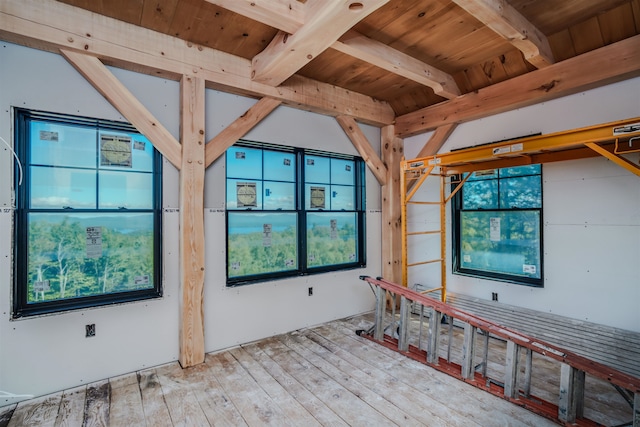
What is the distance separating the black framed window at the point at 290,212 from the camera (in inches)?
137

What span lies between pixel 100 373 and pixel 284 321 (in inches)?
71.6

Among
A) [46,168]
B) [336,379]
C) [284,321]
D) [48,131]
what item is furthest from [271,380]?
[48,131]

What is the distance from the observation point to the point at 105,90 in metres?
2.64

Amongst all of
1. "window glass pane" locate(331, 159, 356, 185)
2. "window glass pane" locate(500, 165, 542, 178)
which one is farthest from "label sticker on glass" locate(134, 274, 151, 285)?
"window glass pane" locate(500, 165, 542, 178)

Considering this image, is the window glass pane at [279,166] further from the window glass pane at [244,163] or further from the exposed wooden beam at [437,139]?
the exposed wooden beam at [437,139]

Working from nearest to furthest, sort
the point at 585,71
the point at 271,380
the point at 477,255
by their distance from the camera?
the point at 271,380
the point at 585,71
the point at 477,255

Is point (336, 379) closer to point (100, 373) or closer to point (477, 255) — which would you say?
point (100, 373)

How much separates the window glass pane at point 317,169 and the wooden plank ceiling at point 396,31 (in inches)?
42.0

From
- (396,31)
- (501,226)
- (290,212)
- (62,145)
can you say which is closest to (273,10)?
(396,31)

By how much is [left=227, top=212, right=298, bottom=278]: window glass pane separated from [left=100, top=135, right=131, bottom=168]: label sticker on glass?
1.11m

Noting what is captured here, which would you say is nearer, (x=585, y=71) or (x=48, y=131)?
(x=48, y=131)

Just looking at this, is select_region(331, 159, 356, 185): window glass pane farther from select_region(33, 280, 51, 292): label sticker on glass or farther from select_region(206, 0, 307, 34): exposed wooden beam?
select_region(33, 280, 51, 292): label sticker on glass

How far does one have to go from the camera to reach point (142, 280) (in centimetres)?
291

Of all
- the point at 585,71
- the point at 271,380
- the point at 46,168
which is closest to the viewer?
the point at 46,168
